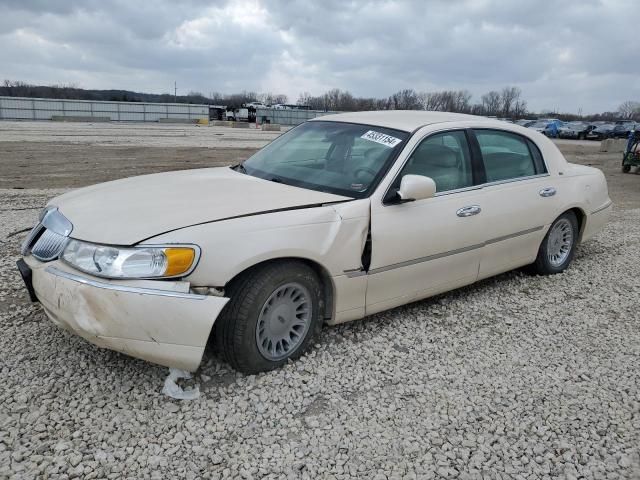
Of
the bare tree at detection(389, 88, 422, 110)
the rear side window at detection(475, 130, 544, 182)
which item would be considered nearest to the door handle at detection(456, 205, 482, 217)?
the rear side window at detection(475, 130, 544, 182)

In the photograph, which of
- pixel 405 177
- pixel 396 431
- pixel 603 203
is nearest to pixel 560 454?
pixel 396 431

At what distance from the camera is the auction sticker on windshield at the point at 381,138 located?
3711 millimetres

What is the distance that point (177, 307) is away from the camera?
2586 millimetres

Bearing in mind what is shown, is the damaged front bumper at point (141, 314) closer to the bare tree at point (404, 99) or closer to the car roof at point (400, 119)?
the car roof at point (400, 119)

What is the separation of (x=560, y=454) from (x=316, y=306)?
154 cm

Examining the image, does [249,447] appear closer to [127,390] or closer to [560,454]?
[127,390]

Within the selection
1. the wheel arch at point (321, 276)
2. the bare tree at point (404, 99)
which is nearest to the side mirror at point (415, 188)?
the wheel arch at point (321, 276)

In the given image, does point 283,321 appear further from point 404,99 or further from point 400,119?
point 404,99

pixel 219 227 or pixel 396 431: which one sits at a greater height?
pixel 219 227

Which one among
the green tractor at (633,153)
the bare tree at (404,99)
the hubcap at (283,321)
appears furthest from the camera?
the bare tree at (404,99)

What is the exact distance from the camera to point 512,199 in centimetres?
429

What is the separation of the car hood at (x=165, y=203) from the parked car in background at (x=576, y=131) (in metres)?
45.4

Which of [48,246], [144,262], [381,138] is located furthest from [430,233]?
[48,246]

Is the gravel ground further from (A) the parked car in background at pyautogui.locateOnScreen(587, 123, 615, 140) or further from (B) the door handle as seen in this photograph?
(A) the parked car in background at pyautogui.locateOnScreen(587, 123, 615, 140)
